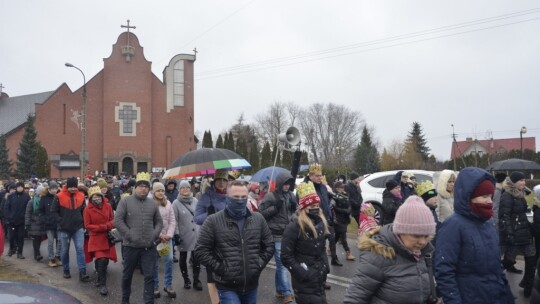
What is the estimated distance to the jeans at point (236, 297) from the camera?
442 centimetres

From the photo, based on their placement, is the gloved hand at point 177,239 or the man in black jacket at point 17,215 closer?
the gloved hand at point 177,239

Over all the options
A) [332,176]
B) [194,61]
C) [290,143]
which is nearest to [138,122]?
[194,61]

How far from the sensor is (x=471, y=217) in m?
3.53

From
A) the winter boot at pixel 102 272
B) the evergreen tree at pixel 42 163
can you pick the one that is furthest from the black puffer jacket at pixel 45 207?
the evergreen tree at pixel 42 163

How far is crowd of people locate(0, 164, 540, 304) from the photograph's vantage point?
120 inches

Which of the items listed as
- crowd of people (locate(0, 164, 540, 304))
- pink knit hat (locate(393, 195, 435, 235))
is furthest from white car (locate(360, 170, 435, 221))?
pink knit hat (locate(393, 195, 435, 235))

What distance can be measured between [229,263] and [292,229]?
3.23 feet

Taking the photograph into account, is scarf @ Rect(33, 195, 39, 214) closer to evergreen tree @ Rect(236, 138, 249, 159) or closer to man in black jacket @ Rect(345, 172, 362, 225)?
man in black jacket @ Rect(345, 172, 362, 225)

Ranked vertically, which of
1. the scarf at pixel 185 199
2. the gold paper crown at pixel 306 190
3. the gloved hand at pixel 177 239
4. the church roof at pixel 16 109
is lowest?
the gloved hand at pixel 177 239

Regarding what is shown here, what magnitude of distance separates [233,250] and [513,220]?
191 inches

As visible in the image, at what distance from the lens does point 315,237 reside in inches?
201

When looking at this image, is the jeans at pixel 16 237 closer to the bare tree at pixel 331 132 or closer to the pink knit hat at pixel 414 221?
the pink knit hat at pixel 414 221

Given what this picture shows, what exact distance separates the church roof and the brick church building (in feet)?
15.6

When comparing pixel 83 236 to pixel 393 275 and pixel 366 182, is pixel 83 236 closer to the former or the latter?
pixel 393 275
